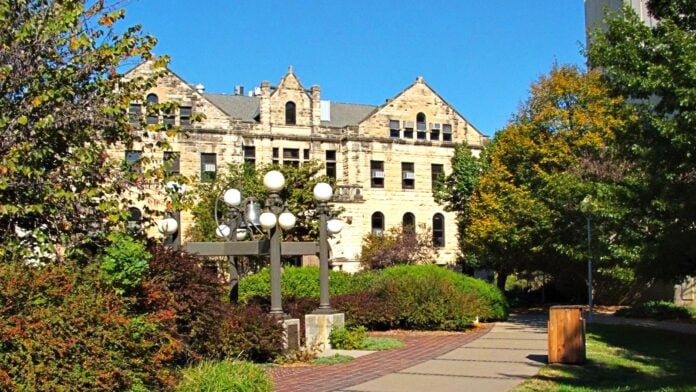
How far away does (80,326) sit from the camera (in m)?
8.02

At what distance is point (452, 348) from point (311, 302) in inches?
144

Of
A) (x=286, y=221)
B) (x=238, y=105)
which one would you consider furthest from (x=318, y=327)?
(x=238, y=105)

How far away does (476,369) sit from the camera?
41.6 feet

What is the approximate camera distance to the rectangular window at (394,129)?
170 feet

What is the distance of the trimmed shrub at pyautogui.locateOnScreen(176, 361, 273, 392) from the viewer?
896 centimetres

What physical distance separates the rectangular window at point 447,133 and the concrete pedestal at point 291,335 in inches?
1583

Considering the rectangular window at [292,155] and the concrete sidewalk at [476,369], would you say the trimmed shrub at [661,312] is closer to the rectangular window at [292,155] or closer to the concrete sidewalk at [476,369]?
the concrete sidewalk at [476,369]

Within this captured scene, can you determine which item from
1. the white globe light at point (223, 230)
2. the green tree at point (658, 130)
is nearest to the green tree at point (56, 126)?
the white globe light at point (223, 230)

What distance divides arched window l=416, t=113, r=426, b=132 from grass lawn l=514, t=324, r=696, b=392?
34.9 metres

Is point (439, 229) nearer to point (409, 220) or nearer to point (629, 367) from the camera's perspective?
point (409, 220)

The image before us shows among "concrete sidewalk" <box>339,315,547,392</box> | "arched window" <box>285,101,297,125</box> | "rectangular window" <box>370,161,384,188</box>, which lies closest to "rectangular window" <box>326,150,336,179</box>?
"rectangular window" <box>370,161,384,188</box>

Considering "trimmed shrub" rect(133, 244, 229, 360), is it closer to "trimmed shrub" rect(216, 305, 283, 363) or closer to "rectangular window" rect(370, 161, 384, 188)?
"trimmed shrub" rect(216, 305, 283, 363)

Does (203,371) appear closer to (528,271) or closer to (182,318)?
(182,318)

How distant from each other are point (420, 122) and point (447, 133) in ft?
7.41
